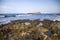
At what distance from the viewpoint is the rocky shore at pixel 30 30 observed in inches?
76.7

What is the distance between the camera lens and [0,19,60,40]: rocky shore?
6.39 feet

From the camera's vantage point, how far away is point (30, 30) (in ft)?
6.64

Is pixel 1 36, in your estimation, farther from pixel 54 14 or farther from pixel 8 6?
pixel 54 14

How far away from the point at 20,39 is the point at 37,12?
25.6 inches

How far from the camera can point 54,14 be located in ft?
6.80

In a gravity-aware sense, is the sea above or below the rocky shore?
above

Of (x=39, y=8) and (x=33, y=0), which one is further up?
(x=33, y=0)

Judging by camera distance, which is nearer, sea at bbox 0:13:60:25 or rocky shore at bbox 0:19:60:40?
rocky shore at bbox 0:19:60:40

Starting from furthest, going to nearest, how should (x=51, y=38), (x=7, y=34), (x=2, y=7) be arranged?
(x=2, y=7)
(x=7, y=34)
(x=51, y=38)

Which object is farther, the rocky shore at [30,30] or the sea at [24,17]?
the sea at [24,17]

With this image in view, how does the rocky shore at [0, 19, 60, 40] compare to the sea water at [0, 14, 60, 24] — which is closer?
the rocky shore at [0, 19, 60, 40]

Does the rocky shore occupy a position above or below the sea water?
below

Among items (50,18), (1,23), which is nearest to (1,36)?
(1,23)

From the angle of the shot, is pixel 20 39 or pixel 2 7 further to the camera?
pixel 2 7
